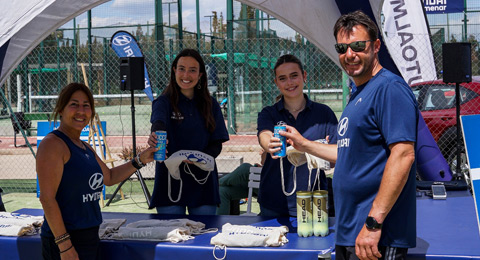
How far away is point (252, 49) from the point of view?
1482 centimetres

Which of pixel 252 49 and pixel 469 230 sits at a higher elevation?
pixel 252 49

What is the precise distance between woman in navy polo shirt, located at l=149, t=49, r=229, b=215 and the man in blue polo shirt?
64.8 inches

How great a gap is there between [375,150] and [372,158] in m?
Answer: 0.04

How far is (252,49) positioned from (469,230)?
11.8 meters

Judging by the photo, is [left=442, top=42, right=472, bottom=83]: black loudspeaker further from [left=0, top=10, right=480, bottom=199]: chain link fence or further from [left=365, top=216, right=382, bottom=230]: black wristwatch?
[left=365, top=216, right=382, bottom=230]: black wristwatch

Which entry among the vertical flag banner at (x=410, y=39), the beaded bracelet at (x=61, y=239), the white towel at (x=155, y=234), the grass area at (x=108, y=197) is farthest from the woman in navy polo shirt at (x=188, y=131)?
the vertical flag banner at (x=410, y=39)

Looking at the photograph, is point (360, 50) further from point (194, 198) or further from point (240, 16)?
point (240, 16)

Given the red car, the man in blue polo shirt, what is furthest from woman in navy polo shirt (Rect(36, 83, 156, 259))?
the red car

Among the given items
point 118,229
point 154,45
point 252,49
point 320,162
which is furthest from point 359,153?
point 154,45

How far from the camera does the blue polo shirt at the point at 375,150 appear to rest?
233 cm

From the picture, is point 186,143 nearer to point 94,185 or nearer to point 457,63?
point 94,185

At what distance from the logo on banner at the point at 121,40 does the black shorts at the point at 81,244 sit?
21.2 ft

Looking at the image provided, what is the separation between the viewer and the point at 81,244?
10.2ft

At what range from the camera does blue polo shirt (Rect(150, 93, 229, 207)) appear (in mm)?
4008
